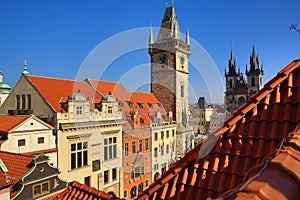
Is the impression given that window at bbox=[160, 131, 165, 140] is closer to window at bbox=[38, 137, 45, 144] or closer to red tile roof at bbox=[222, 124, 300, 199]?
window at bbox=[38, 137, 45, 144]

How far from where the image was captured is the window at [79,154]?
14776 mm

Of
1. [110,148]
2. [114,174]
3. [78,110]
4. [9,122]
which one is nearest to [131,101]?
[110,148]

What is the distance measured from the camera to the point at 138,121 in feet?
70.8

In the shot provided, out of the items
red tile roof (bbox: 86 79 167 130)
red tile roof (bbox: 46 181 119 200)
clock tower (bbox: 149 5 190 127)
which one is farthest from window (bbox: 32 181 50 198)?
clock tower (bbox: 149 5 190 127)

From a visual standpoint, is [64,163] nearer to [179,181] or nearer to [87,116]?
[87,116]

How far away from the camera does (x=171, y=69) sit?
28406mm

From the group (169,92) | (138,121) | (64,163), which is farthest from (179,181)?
(169,92)

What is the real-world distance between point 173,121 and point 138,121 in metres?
7.37

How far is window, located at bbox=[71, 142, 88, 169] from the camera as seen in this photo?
1478cm

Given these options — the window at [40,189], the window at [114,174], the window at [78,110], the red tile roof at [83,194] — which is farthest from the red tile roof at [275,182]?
the window at [114,174]

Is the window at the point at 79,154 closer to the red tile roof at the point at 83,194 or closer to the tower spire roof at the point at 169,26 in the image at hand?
the red tile roof at the point at 83,194

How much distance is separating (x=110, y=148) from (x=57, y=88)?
6.19 metres

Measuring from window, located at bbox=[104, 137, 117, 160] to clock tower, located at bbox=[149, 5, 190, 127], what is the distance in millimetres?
12164

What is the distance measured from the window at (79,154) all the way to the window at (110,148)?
75.2 inches
